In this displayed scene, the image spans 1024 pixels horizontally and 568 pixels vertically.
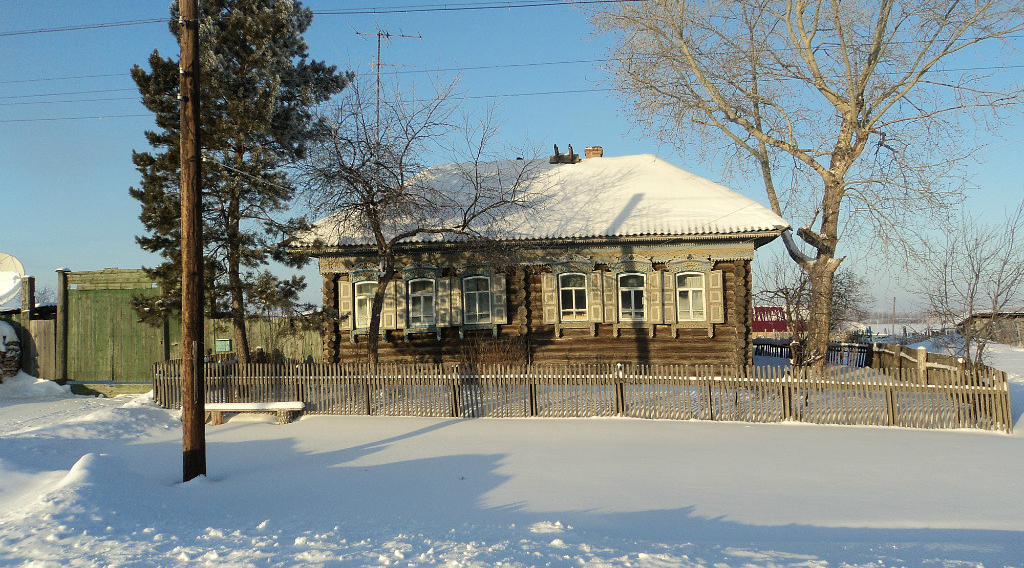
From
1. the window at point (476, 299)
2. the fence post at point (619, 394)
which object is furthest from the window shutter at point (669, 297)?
the window at point (476, 299)

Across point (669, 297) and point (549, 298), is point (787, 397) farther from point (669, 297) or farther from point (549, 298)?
point (549, 298)

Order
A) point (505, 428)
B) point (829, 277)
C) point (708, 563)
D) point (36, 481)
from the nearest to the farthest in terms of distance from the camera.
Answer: point (708, 563), point (36, 481), point (505, 428), point (829, 277)

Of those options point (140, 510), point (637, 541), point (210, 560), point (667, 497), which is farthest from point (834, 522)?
point (140, 510)

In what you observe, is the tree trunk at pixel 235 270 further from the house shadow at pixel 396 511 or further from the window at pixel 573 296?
the window at pixel 573 296

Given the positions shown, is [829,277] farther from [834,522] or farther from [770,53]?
[834,522]

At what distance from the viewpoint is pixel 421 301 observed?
17.5 m

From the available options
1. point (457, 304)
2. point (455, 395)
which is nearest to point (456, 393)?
point (455, 395)

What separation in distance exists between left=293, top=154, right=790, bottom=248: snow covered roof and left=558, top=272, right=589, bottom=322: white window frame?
59.8 inches

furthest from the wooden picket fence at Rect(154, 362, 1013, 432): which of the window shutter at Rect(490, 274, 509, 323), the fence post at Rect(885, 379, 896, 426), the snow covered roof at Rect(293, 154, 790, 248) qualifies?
the window shutter at Rect(490, 274, 509, 323)

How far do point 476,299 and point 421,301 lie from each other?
152 cm

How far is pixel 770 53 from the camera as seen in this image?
19.0 meters

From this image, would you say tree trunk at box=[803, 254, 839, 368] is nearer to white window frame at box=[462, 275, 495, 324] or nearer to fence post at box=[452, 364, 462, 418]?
white window frame at box=[462, 275, 495, 324]

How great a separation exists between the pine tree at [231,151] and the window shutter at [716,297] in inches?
403

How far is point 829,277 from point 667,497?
13294 millimetres
